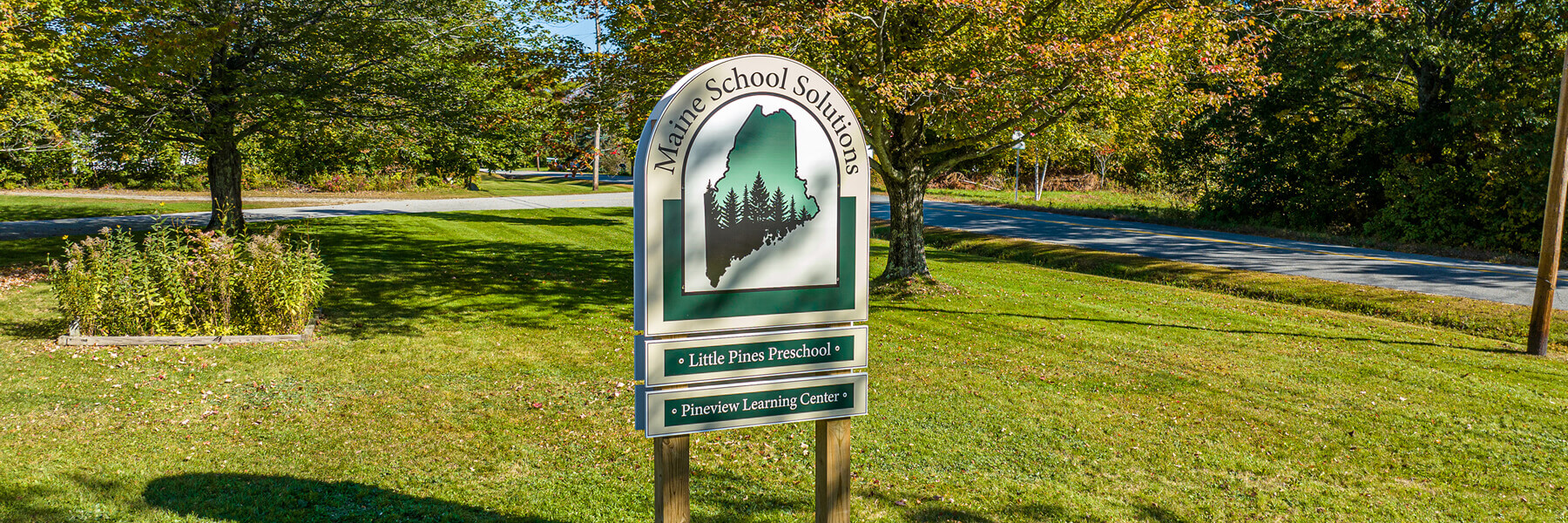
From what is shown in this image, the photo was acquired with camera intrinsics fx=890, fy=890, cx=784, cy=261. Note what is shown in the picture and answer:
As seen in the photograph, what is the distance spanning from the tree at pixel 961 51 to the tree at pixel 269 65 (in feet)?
15.1

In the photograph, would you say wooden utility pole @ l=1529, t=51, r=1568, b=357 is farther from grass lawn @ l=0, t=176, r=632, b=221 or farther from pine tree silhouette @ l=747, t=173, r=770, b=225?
grass lawn @ l=0, t=176, r=632, b=221

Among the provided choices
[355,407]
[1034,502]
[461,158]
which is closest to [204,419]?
[355,407]

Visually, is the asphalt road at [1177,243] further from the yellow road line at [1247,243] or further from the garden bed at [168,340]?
the garden bed at [168,340]

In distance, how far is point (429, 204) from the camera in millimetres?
29109

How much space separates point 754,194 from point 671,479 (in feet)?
3.98

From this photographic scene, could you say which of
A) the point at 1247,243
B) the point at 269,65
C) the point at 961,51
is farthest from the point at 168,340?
the point at 1247,243

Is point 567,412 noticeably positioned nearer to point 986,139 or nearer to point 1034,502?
point 1034,502

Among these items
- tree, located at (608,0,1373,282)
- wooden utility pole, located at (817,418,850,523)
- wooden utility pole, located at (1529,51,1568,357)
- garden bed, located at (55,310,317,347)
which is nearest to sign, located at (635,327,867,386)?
wooden utility pole, located at (817,418,850,523)

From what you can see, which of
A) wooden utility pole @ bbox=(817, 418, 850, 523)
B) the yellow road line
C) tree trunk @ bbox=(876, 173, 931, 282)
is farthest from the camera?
the yellow road line

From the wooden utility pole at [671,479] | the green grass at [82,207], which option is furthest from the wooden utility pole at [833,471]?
the green grass at [82,207]

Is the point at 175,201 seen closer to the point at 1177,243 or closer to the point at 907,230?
the point at 907,230

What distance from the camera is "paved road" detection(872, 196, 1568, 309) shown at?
14109mm

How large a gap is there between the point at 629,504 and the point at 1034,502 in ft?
7.46

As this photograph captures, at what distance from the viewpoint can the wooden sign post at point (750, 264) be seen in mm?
3465
